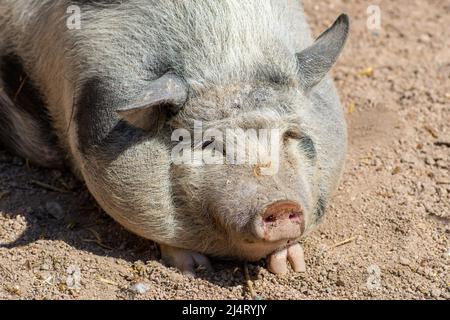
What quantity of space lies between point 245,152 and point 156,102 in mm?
497

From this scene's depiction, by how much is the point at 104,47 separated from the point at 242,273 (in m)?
1.42

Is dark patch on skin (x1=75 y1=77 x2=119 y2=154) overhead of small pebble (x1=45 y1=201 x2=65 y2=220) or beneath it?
overhead

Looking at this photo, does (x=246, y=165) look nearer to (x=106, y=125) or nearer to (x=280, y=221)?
(x=280, y=221)

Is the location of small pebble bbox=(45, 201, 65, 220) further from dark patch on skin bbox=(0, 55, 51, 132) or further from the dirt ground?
dark patch on skin bbox=(0, 55, 51, 132)

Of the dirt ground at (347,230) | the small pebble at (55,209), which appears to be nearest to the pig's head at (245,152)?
the dirt ground at (347,230)

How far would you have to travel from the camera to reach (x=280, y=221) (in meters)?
4.36

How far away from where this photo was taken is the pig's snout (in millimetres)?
4328

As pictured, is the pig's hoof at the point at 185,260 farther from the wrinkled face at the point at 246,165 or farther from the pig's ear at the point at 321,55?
the pig's ear at the point at 321,55

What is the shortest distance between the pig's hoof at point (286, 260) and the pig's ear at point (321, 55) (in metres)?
0.88

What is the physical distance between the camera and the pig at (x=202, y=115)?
448cm

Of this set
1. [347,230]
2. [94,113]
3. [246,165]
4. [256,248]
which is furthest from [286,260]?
[94,113]

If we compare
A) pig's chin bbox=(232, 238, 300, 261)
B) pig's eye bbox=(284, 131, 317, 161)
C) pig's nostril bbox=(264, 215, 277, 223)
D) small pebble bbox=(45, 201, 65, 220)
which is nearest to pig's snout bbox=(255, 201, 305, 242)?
pig's nostril bbox=(264, 215, 277, 223)

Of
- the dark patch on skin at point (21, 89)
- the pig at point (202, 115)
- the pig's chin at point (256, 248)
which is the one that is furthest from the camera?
the dark patch on skin at point (21, 89)

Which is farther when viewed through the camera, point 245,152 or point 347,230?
point 347,230
